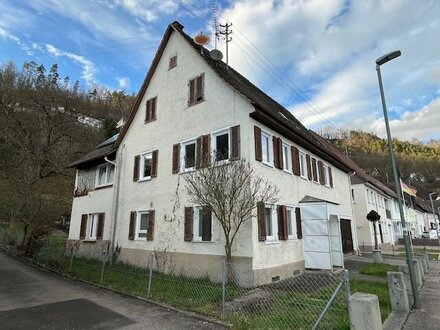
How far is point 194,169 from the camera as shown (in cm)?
1333

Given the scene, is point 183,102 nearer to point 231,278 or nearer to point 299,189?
point 299,189

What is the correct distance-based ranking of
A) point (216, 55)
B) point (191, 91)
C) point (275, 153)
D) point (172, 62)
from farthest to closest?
point (172, 62), point (216, 55), point (191, 91), point (275, 153)

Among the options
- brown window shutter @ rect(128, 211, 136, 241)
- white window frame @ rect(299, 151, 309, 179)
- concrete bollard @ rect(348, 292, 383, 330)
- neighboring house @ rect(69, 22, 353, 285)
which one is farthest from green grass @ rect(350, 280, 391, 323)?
brown window shutter @ rect(128, 211, 136, 241)

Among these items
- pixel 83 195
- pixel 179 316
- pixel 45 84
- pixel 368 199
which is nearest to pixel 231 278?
pixel 179 316

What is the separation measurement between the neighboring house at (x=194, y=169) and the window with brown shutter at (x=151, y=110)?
0.06m

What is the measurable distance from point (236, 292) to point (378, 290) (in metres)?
4.60

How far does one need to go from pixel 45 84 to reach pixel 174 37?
13.4m

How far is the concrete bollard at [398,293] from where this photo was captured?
7641mm

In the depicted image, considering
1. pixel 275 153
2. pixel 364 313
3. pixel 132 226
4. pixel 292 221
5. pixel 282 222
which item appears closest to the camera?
pixel 364 313

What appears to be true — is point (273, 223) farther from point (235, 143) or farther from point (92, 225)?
point (92, 225)

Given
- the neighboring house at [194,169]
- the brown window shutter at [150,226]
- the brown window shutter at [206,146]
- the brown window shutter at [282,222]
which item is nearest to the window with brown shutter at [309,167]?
the neighboring house at [194,169]

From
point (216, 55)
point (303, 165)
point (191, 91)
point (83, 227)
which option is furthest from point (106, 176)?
point (303, 165)

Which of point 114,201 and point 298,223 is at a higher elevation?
point 114,201

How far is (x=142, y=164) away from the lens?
17.2 m
